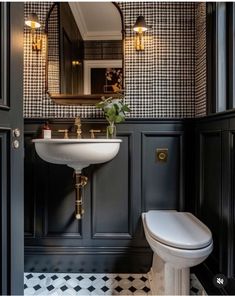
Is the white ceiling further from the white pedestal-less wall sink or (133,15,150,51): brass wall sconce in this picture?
the white pedestal-less wall sink

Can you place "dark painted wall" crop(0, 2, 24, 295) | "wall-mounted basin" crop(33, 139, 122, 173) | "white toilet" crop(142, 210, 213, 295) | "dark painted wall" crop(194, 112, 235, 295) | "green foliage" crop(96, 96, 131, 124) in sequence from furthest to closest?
"green foliage" crop(96, 96, 131, 124) → "wall-mounted basin" crop(33, 139, 122, 173) → "dark painted wall" crop(194, 112, 235, 295) → "white toilet" crop(142, 210, 213, 295) → "dark painted wall" crop(0, 2, 24, 295)

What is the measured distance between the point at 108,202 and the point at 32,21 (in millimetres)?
1488

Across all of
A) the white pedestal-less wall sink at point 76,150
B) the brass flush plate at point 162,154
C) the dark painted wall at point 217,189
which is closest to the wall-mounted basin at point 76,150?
the white pedestal-less wall sink at point 76,150

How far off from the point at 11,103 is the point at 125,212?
1.20 m

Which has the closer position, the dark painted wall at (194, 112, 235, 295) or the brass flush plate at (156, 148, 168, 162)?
the dark painted wall at (194, 112, 235, 295)

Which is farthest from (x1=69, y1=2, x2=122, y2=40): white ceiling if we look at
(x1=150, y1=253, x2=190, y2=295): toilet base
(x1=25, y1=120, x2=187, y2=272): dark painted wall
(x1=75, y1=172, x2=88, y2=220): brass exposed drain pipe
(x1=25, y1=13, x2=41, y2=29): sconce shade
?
(x1=150, y1=253, x2=190, y2=295): toilet base

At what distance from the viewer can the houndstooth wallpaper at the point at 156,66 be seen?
2012 mm

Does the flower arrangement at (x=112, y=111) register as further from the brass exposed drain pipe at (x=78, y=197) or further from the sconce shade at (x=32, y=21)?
the sconce shade at (x=32, y=21)

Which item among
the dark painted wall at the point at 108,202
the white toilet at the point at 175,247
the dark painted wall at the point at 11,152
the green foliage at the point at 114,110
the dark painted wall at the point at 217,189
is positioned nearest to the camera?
the dark painted wall at the point at 11,152

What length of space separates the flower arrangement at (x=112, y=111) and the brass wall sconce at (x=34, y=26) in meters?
0.68

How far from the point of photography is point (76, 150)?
1573 mm

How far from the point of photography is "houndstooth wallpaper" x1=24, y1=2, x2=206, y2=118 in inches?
79.2

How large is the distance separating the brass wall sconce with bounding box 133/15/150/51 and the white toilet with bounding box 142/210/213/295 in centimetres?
125

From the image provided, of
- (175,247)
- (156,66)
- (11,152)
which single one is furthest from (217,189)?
(11,152)
